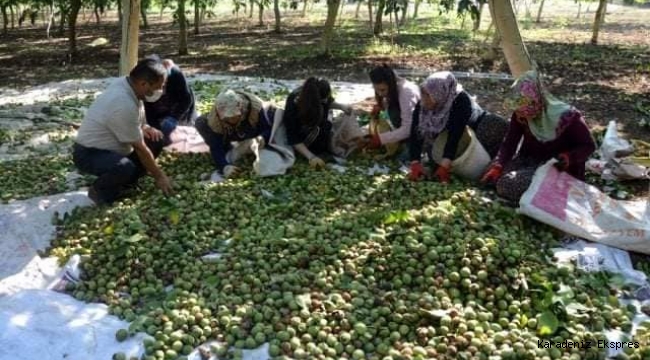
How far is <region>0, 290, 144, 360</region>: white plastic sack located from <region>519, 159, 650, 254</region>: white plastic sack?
232cm

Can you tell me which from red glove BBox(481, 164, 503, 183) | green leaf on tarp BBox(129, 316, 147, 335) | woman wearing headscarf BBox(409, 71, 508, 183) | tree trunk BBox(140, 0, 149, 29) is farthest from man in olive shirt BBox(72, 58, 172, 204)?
tree trunk BBox(140, 0, 149, 29)

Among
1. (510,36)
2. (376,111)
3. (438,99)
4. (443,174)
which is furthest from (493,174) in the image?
(510,36)

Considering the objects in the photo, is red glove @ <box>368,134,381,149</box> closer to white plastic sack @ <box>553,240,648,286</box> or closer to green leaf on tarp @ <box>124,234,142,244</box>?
white plastic sack @ <box>553,240,648,286</box>

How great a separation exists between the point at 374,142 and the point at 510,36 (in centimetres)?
184

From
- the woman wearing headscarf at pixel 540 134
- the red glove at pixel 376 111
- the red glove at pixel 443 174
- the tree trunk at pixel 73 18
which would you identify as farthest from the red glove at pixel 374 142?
the tree trunk at pixel 73 18

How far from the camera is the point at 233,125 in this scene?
4.37 metres

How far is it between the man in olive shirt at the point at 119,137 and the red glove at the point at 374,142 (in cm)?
163

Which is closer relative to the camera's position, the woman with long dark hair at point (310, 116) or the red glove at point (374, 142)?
the woman with long dark hair at point (310, 116)

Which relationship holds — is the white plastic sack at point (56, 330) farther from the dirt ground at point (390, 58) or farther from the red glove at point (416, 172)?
the dirt ground at point (390, 58)

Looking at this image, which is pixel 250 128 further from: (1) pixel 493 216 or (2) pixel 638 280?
(2) pixel 638 280

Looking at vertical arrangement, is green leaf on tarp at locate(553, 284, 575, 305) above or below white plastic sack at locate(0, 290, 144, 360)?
above

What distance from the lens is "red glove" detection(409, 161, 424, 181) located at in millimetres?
4215

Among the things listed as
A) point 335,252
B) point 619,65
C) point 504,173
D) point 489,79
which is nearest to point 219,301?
point 335,252

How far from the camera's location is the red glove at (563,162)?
3.71 m
